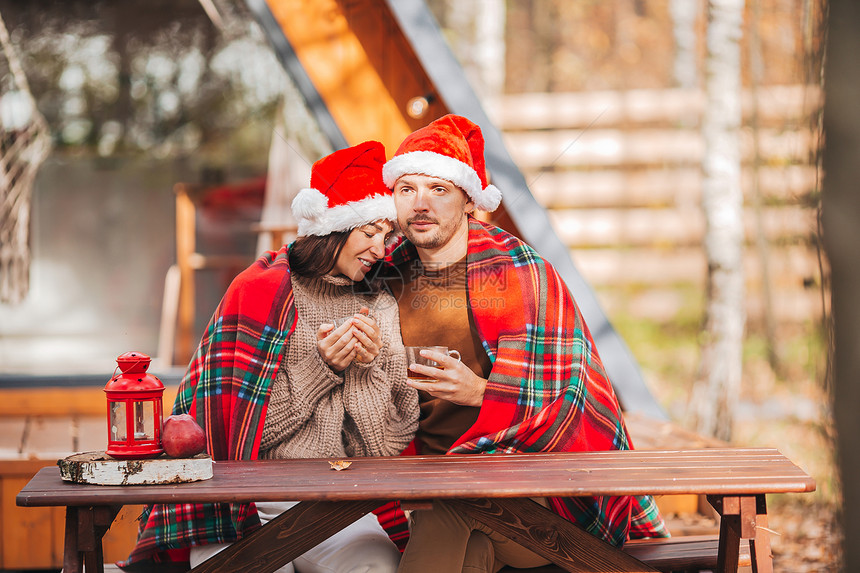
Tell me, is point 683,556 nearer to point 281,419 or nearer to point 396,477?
point 396,477

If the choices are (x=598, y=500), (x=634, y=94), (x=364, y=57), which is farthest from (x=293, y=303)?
(x=634, y=94)

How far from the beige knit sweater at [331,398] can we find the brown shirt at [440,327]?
3.0 inches

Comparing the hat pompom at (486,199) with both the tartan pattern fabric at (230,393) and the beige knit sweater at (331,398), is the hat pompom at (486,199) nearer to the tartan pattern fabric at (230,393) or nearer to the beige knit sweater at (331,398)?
the beige knit sweater at (331,398)

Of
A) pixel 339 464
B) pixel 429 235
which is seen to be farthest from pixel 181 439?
pixel 429 235

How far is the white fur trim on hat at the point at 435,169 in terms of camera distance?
2.95 meters

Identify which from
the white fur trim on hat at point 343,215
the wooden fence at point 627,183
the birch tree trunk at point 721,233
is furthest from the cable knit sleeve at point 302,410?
the wooden fence at point 627,183

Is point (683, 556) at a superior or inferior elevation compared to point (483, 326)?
inferior

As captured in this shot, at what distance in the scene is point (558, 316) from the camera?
113 inches

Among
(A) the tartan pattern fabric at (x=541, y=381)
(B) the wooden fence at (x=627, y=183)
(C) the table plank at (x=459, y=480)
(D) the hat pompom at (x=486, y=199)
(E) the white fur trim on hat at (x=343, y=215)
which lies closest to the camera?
(C) the table plank at (x=459, y=480)

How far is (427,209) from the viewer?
2.94m

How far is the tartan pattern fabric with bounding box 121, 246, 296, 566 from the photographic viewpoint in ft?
→ 8.63

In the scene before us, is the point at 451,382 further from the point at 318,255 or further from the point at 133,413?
the point at 133,413

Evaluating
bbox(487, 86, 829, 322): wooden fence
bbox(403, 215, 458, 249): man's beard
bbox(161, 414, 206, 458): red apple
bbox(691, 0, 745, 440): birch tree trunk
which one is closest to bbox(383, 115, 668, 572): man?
bbox(403, 215, 458, 249): man's beard

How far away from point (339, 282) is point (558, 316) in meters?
0.72
